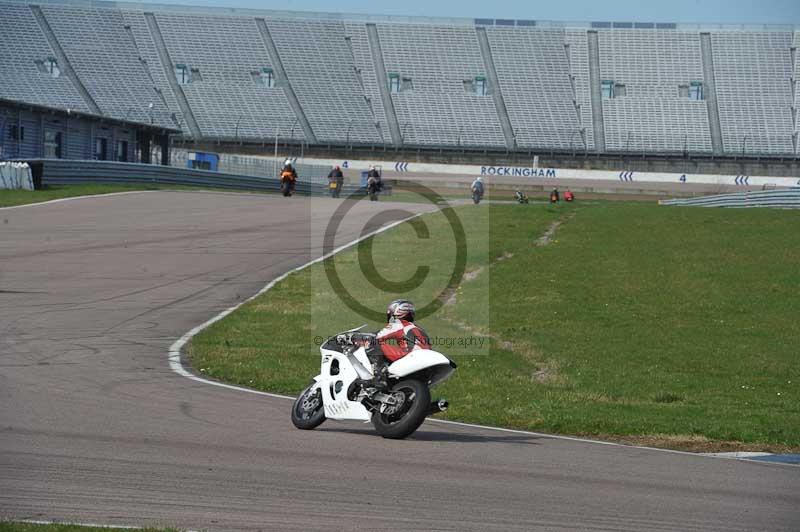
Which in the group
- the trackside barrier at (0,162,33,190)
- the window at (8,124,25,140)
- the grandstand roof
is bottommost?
the trackside barrier at (0,162,33,190)

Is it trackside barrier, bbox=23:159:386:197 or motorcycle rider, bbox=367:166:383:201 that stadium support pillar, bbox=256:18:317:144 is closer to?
trackside barrier, bbox=23:159:386:197

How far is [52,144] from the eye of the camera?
169 feet

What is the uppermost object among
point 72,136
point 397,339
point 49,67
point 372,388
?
point 49,67

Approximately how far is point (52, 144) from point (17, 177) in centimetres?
1227

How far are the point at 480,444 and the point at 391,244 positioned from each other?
19508 millimetres

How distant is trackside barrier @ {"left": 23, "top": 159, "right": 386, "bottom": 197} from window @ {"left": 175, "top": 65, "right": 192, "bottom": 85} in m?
22.8

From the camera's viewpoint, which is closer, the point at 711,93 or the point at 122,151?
the point at 122,151

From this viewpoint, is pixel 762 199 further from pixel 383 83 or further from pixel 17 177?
pixel 383 83

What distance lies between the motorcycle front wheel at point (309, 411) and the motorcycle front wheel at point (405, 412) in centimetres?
68

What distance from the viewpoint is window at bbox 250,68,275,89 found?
262ft

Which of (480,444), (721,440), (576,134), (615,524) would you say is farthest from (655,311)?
(576,134)

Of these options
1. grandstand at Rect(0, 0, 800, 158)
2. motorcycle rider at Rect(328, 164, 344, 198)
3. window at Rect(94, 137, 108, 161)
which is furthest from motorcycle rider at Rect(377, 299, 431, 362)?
grandstand at Rect(0, 0, 800, 158)

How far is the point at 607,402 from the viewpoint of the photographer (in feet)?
43.4

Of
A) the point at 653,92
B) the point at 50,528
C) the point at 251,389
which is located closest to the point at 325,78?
the point at 653,92
